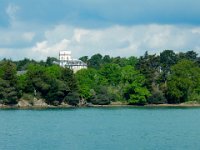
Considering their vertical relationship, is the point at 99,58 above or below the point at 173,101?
above

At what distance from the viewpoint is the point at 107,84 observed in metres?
109

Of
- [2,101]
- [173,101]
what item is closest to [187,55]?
[173,101]

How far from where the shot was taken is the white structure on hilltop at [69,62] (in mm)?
167025

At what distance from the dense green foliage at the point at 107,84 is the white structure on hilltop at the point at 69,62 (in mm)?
48571

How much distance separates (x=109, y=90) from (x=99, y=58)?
72.0 meters
